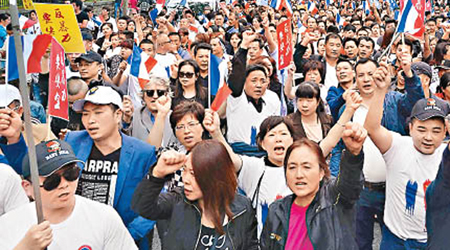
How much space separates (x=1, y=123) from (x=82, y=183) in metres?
0.67

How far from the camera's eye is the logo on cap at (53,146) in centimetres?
289

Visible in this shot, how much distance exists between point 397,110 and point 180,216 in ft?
9.31

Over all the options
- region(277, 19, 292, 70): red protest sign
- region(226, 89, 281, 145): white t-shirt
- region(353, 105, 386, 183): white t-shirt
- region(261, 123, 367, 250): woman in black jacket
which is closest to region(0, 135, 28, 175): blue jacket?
region(261, 123, 367, 250): woman in black jacket

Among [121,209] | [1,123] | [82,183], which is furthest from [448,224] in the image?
[1,123]

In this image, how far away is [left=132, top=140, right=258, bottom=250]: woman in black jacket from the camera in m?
2.99

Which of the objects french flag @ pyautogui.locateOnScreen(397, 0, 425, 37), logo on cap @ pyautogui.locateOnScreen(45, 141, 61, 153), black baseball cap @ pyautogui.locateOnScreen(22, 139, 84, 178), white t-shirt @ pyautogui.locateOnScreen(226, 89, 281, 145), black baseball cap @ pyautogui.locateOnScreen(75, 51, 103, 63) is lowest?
white t-shirt @ pyautogui.locateOnScreen(226, 89, 281, 145)

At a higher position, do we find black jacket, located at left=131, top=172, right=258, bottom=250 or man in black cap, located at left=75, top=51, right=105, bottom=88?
man in black cap, located at left=75, top=51, right=105, bottom=88

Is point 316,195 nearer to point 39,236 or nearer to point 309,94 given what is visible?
point 39,236

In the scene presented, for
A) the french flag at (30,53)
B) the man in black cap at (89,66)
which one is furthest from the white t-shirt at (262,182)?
the man in black cap at (89,66)

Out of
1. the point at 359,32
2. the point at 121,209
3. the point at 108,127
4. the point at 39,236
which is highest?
the point at 359,32

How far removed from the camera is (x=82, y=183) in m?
3.79

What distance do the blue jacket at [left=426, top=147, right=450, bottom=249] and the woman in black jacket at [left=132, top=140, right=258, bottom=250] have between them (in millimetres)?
1014

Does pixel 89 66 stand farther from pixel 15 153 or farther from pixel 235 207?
pixel 235 207

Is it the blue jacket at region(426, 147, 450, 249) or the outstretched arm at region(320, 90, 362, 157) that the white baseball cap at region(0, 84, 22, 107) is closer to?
the outstretched arm at region(320, 90, 362, 157)
